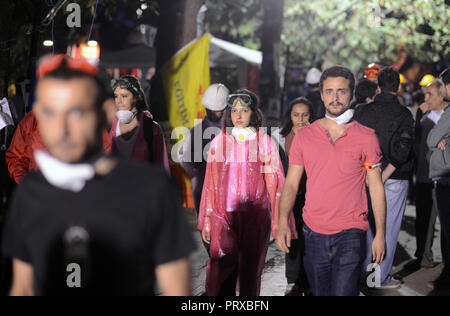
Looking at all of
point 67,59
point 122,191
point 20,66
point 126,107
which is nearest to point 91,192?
point 122,191

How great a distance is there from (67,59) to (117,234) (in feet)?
2.37

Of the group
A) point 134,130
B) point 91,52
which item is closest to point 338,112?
point 134,130

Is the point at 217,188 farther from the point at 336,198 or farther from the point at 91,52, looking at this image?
the point at 91,52

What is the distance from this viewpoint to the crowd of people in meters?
2.65

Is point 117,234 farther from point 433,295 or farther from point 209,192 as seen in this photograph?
point 433,295

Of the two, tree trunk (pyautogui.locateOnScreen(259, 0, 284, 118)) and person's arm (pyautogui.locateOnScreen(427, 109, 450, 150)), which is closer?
person's arm (pyautogui.locateOnScreen(427, 109, 450, 150))

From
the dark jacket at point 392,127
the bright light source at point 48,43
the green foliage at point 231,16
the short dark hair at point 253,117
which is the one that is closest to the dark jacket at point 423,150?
the dark jacket at point 392,127

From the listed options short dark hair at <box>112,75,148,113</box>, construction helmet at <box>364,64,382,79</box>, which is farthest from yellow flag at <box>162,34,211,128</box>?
short dark hair at <box>112,75,148,113</box>

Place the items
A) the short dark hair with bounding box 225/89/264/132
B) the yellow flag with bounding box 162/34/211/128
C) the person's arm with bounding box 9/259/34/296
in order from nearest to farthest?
the person's arm with bounding box 9/259/34/296
the short dark hair with bounding box 225/89/264/132
the yellow flag with bounding box 162/34/211/128

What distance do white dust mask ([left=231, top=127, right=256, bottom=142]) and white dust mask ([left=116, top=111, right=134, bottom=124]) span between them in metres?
0.95

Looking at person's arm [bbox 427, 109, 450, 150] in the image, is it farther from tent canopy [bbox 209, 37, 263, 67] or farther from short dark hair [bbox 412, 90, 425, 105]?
short dark hair [bbox 412, 90, 425, 105]

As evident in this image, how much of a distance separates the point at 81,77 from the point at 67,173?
368 mm

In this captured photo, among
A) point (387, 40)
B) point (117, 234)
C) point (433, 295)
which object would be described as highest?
point (387, 40)

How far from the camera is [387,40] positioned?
3025 cm
